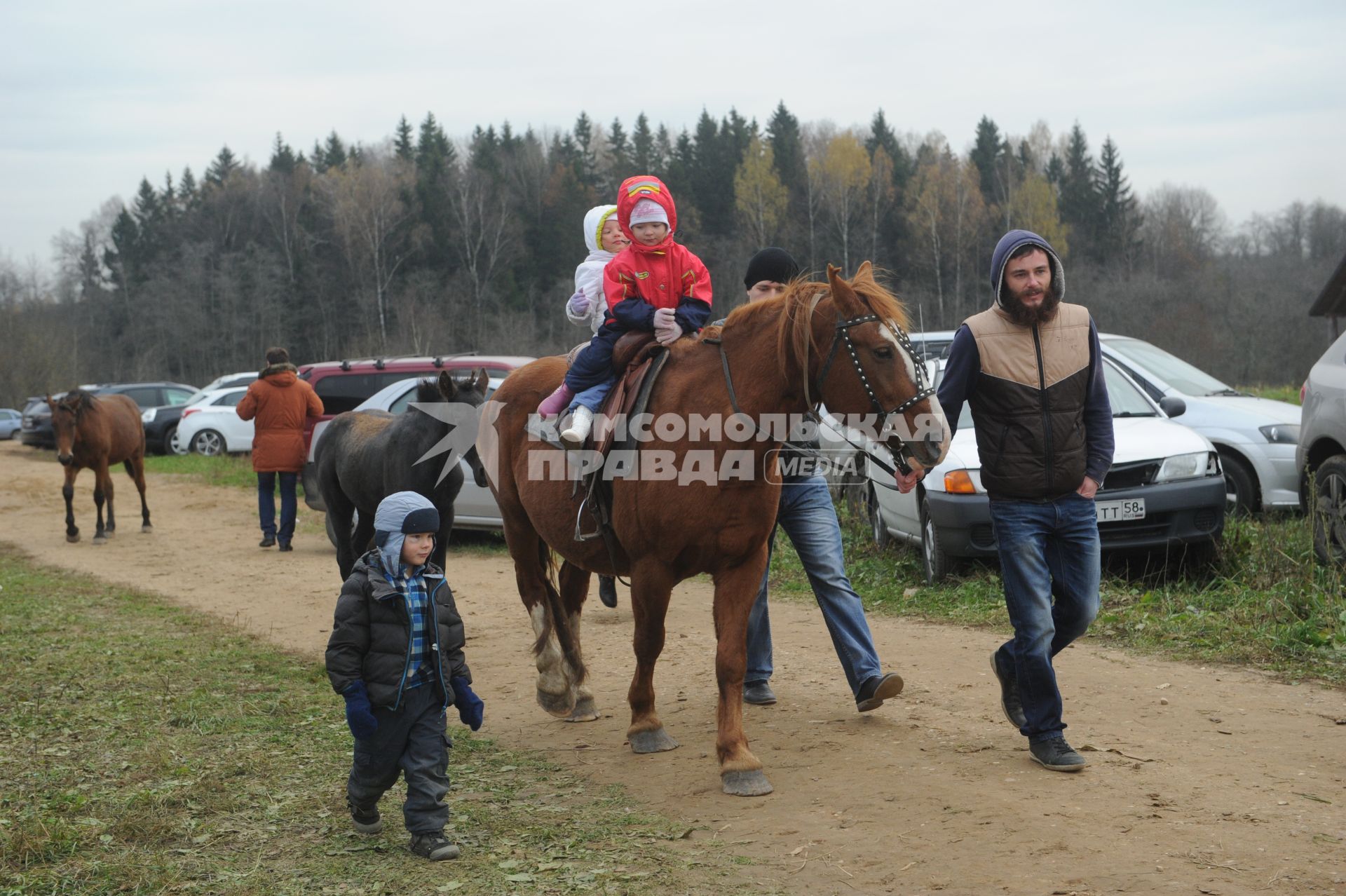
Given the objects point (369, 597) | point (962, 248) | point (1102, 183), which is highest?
point (1102, 183)

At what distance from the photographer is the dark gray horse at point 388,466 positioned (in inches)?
336

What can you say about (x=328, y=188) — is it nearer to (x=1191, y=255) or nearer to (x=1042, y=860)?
(x=1191, y=255)

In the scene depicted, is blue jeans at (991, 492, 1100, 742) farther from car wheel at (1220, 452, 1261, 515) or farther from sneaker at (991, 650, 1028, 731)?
car wheel at (1220, 452, 1261, 515)

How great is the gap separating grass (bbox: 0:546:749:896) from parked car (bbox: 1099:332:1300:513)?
25.0 feet

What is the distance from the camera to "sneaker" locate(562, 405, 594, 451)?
5426mm

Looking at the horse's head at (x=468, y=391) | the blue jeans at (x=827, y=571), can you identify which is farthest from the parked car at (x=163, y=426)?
the blue jeans at (x=827, y=571)

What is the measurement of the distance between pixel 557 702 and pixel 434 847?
211 cm

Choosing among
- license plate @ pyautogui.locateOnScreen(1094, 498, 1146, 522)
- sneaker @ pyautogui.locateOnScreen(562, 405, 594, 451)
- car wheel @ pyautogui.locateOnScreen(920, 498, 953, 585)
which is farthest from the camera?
car wheel @ pyautogui.locateOnScreen(920, 498, 953, 585)

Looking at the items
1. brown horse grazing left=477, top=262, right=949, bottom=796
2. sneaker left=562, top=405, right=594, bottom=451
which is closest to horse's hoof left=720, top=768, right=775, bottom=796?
brown horse grazing left=477, top=262, right=949, bottom=796

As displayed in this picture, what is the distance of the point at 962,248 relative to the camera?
2071 inches

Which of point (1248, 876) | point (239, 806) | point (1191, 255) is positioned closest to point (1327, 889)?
point (1248, 876)

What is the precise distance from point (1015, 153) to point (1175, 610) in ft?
→ 220

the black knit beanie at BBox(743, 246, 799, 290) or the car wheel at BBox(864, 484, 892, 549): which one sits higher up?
the black knit beanie at BBox(743, 246, 799, 290)

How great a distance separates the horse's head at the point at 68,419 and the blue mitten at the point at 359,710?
43.7 feet
